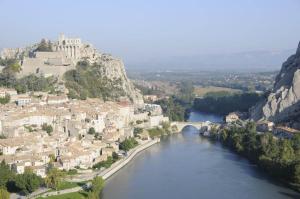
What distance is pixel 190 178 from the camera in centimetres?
1603

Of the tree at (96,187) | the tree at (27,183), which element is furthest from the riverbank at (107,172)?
the tree at (96,187)

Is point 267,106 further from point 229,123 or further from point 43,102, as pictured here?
point 43,102

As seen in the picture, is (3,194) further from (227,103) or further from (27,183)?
(227,103)

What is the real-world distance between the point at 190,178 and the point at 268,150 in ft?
9.30

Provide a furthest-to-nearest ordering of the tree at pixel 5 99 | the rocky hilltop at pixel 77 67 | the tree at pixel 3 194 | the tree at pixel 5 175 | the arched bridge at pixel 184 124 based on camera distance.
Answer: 1. the arched bridge at pixel 184 124
2. the rocky hilltop at pixel 77 67
3. the tree at pixel 5 99
4. the tree at pixel 5 175
5. the tree at pixel 3 194

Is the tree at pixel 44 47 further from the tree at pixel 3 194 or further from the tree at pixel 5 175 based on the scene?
the tree at pixel 3 194

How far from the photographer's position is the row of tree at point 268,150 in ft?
50.9

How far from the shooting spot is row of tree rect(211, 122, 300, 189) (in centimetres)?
1552

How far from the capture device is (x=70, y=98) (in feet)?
74.1

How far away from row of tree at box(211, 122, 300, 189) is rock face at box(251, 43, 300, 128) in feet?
7.17

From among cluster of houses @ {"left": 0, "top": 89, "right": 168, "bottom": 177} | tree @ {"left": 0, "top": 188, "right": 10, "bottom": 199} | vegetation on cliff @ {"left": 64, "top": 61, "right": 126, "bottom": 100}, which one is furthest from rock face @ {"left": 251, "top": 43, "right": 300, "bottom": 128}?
tree @ {"left": 0, "top": 188, "right": 10, "bottom": 199}

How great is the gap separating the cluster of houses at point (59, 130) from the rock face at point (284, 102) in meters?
4.87

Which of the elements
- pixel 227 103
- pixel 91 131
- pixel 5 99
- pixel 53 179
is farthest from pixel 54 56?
pixel 53 179

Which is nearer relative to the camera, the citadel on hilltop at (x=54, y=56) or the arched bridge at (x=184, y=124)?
the citadel on hilltop at (x=54, y=56)
